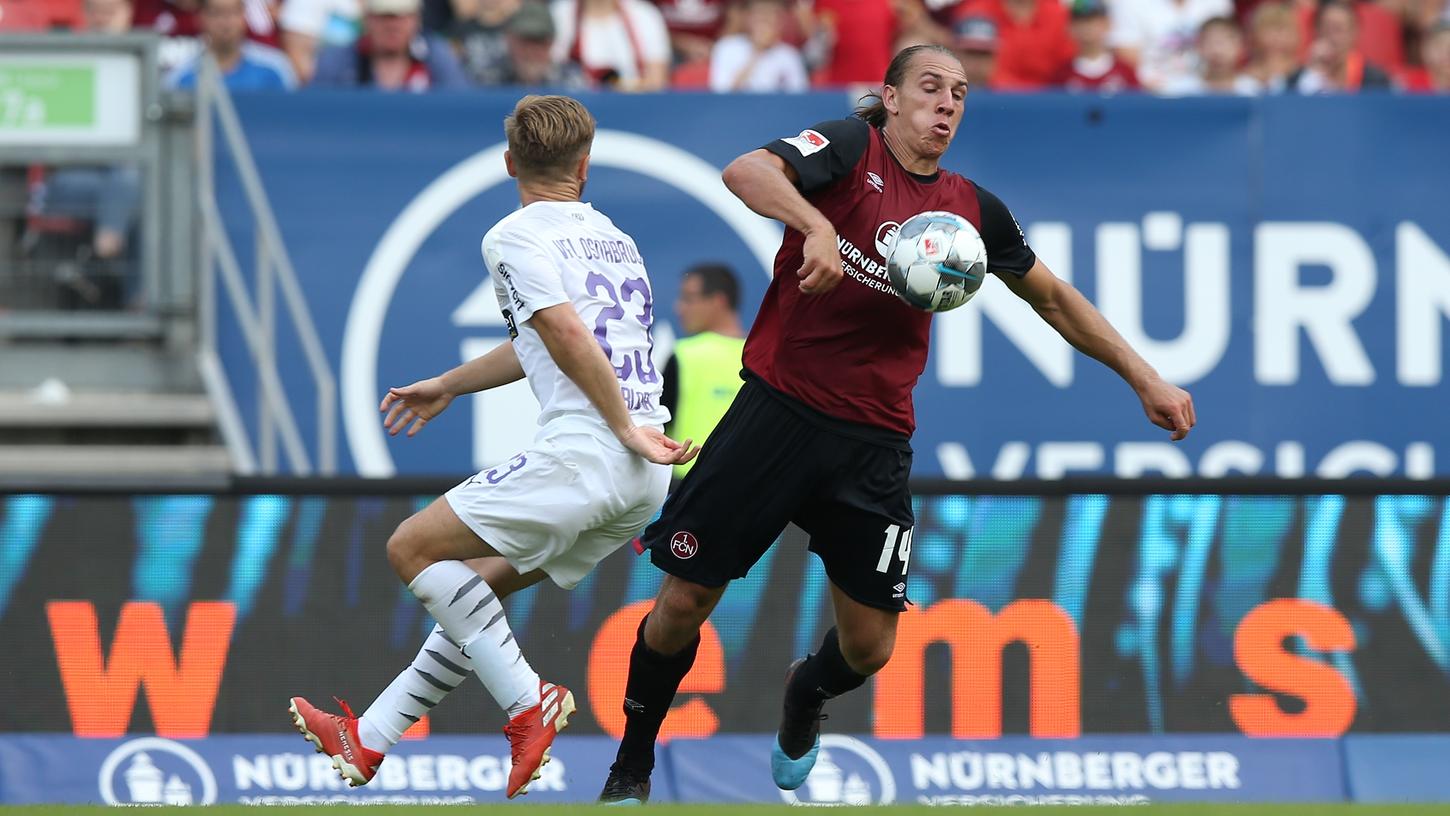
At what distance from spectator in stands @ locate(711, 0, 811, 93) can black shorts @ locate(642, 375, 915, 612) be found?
6.01 m

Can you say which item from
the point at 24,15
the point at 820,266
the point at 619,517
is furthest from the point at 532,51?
the point at 820,266

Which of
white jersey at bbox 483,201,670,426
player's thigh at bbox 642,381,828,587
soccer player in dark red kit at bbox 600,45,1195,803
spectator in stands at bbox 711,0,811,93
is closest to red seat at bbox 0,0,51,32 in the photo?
spectator in stands at bbox 711,0,811,93

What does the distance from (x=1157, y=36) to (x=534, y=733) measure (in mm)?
8955

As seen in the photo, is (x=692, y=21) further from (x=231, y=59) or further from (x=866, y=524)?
(x=866, y=524)

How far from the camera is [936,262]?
5.90m

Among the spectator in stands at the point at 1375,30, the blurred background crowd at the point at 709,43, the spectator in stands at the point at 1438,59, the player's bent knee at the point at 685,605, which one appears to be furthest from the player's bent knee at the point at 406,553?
the spectator in stands at the point at 1375,30

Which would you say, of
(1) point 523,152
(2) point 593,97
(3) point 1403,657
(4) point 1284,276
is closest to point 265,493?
(1) point 523,152

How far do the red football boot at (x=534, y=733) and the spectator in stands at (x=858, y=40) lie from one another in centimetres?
686

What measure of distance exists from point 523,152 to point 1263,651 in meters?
3.95

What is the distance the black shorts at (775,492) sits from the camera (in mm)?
6352

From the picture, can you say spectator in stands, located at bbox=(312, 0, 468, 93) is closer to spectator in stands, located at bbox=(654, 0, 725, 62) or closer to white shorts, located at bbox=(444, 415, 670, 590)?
spectator in stands, located at bbox=(654, 0, 725, 62)

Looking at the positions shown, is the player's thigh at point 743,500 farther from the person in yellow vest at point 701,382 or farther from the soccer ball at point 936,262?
the person in yellow vest at point 701,382

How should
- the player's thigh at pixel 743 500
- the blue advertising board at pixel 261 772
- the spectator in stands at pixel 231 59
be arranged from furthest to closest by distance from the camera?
the spectator in stands at pixel 231 59
the blue advertising board at pixel 261 772
the player's thigh at pixel 743 500

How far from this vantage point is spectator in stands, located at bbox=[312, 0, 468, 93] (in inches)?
460
